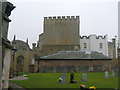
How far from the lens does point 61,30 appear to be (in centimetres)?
6191

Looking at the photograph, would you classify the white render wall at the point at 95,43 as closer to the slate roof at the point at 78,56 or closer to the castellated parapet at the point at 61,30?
the castellated parapet at the point at 61,30

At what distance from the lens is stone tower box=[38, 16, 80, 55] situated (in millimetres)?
60438

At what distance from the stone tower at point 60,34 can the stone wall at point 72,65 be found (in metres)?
18.5

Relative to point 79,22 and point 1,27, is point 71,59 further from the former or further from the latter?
point 1,27

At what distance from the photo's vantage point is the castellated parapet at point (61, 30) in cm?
6094

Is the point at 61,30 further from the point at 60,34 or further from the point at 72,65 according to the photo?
the point at 72,65

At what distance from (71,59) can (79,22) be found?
909 inches

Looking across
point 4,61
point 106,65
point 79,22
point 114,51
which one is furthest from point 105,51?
point 4,61

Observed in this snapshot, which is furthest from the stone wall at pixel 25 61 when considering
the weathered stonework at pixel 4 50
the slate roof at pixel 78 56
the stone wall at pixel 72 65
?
the weathered stonework at pixel 4 50

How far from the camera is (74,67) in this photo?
40.5 m

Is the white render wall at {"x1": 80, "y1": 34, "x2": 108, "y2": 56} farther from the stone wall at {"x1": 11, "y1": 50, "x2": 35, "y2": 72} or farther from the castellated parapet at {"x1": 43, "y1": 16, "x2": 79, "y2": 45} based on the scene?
the stone wall at {"x1": 11, "y1": 50, "x2": 35, "y2": 72}

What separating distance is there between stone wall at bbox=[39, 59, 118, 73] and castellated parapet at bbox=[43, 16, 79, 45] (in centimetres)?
1972

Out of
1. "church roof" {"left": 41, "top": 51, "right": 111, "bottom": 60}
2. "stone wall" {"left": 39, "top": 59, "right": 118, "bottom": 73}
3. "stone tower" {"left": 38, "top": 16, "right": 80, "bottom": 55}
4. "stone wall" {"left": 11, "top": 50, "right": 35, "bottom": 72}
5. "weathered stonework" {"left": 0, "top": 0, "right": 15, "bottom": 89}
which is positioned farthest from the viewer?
"stone tower" {"left": 38, "top": 16, "right": 80, "bottom": 55}

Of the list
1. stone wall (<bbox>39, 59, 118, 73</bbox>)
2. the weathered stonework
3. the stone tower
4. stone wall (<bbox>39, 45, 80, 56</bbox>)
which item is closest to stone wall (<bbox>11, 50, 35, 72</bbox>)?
stone wall (<bbox>39, 45, 80, 56</bbox>)
